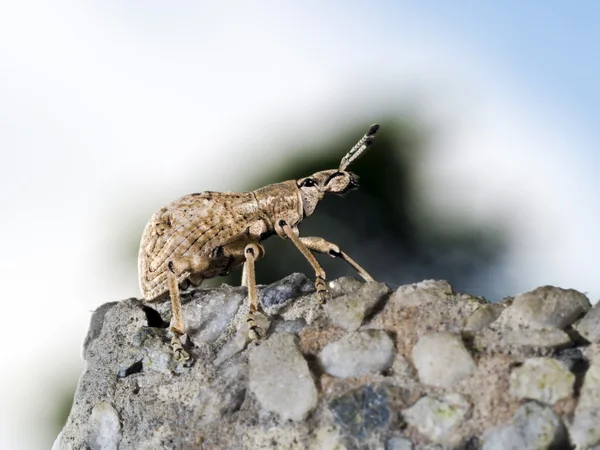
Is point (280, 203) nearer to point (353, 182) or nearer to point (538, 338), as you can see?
point (353, 182)

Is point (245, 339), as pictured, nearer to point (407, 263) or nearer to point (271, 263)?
point (271, 263)

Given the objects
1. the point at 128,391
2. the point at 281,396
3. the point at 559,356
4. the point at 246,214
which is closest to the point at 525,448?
the point at 559,356

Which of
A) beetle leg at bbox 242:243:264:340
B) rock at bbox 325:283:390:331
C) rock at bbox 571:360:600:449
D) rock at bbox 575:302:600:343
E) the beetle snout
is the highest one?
the beetle snout

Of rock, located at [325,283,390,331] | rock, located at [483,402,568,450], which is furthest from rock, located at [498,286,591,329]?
rock, located at [325,283,390,331]

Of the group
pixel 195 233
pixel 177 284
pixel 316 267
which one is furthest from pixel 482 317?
pixel 195 233

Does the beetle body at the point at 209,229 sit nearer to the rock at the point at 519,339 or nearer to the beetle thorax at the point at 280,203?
the beetle thorax at the point at 280,203

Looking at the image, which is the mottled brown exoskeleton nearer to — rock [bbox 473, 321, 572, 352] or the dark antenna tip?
the dark antenna tip
